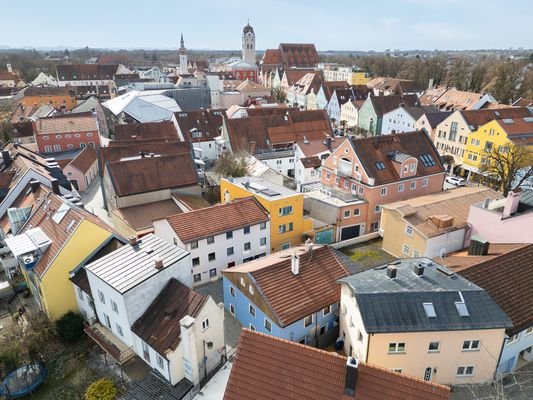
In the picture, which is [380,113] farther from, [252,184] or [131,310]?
[131,310]

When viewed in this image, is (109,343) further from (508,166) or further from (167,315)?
(508,166)

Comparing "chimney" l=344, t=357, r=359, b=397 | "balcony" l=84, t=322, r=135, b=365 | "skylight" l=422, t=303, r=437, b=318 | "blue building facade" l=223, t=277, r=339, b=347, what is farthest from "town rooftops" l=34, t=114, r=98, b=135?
"chimney" l=344, t=357, r=359, b=397

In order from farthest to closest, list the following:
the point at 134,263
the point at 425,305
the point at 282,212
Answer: the point at 282,212
the point at 134,263
the point at 425,305

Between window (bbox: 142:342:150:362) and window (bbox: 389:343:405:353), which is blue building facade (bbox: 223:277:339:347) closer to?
window (bbox: 389:343:405:353)

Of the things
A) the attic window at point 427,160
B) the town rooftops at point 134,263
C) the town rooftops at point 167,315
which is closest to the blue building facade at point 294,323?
the town rooftops at point 167,315

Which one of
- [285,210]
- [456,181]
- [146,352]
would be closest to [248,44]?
[456,181]

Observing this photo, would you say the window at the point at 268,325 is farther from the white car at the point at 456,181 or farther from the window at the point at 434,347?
the white car at the point at 456,181
